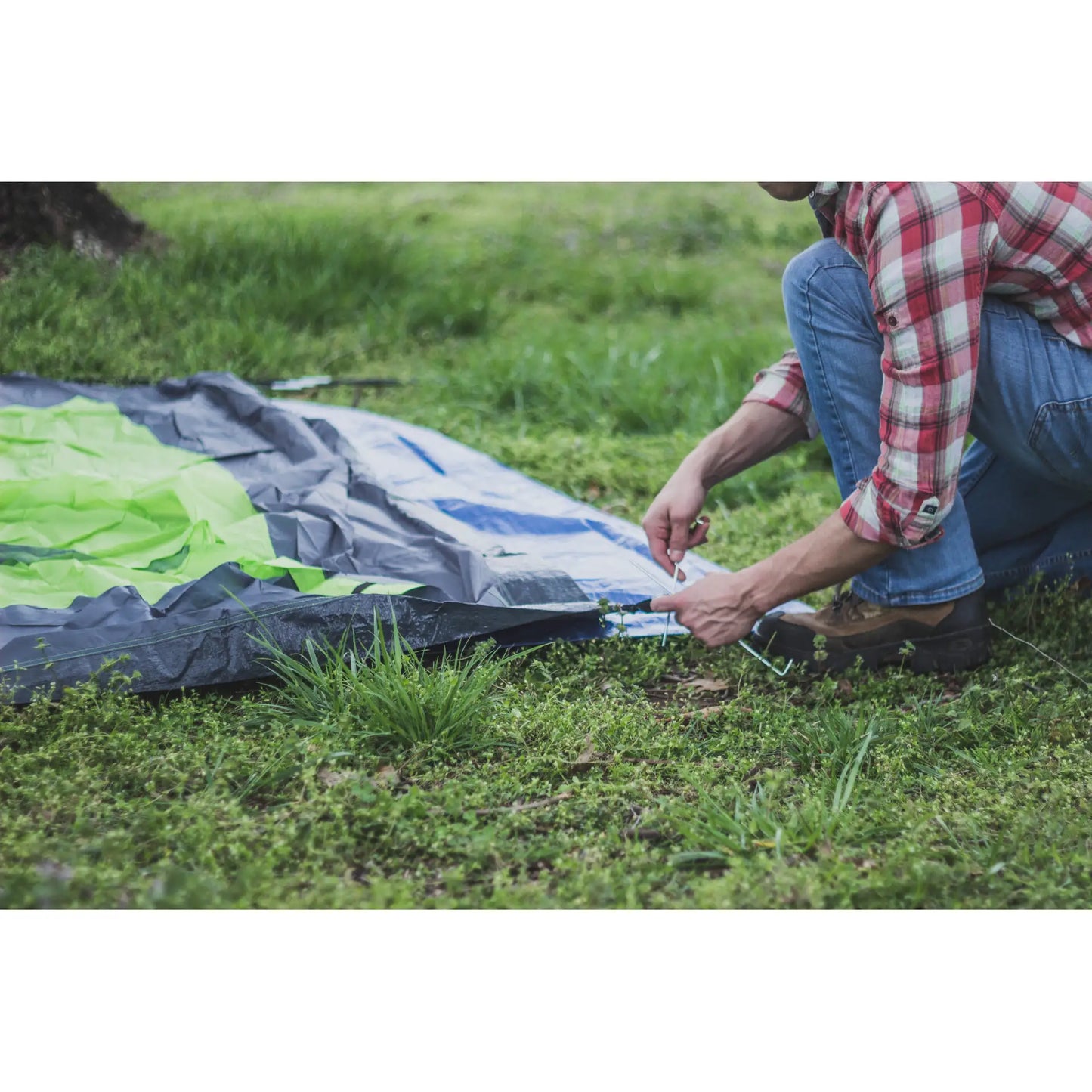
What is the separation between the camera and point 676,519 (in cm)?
234

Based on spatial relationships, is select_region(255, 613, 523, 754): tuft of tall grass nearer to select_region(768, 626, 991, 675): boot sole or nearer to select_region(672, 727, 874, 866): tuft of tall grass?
select_region(672, 727, 874, 866): tuft of tall grass

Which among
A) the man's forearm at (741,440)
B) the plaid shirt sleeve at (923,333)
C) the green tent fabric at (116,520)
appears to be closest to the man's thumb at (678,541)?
the man's forearm at (741,440)

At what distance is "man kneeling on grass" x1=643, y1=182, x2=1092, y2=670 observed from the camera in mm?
1854

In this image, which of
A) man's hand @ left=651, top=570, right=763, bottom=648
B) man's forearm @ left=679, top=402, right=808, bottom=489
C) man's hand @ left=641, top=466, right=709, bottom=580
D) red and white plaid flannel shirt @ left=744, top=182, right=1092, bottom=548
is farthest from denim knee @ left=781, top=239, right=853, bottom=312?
man's hand @ left=651, top=570, right=763, bottom=648

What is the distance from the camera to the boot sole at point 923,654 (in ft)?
7.64

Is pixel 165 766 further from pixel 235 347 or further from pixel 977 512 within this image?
pixel 235 347

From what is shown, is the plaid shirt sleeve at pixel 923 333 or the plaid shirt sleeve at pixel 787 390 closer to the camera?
the plaid shirt sleeve at pixel 923 333

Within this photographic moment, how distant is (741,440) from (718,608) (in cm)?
41

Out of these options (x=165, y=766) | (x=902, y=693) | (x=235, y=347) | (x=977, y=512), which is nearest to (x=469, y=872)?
(x=165, y=766)

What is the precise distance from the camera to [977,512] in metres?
2.56

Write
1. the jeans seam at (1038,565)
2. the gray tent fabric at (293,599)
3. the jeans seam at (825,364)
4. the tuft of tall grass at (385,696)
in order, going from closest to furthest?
the tuft of tall grass at (385,696) < the gray tent fabric at (293,599) < the jeans seam at (825,364) < the jeans seam at (1038,565)

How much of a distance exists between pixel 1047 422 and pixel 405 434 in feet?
7.00

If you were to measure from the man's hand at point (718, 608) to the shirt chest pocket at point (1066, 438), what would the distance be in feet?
2.07

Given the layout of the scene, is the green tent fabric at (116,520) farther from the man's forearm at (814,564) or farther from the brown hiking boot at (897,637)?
the brown hiking boot at (897,637)
